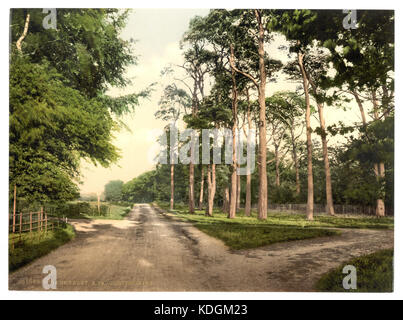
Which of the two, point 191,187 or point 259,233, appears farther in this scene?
point 191,187

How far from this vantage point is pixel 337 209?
6273mm

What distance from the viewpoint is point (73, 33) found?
7.02m

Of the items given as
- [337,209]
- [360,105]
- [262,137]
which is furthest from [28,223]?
[360,105]

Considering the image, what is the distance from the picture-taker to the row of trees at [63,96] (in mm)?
6246

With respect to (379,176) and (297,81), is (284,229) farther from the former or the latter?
(297,81)

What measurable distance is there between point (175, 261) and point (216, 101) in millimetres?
4789

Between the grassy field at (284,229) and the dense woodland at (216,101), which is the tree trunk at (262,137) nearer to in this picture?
the dense woodland at (216,101)

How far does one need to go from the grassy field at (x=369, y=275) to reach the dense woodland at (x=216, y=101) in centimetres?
96

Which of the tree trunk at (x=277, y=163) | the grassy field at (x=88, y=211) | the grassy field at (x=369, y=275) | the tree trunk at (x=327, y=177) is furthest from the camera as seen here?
the tree trunk at (x=277, y=163)

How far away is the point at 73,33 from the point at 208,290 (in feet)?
22.4

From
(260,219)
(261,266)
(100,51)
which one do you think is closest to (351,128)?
(261,266)

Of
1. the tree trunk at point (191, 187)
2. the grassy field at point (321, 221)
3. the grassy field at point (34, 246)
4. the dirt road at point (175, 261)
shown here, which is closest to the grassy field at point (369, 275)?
the dirt road at point (175, 261)

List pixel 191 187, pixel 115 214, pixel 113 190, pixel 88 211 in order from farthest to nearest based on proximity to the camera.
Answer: pixel 191 187, pixel 115 214, pixel 113 190, pixel 88 211

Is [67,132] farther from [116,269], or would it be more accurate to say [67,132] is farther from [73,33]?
[116,269]
